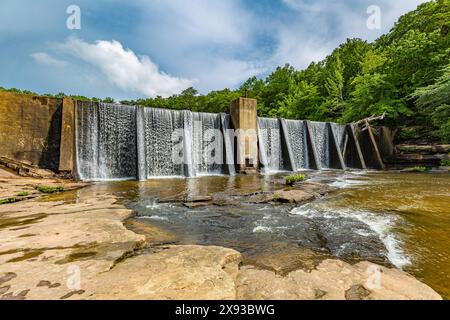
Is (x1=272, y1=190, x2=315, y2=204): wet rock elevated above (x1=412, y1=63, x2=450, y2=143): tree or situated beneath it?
situated beneath

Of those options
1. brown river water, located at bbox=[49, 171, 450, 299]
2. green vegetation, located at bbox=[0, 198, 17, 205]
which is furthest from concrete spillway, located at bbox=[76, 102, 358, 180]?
brown river water, located at bbox=[49, 171, 450, 299]

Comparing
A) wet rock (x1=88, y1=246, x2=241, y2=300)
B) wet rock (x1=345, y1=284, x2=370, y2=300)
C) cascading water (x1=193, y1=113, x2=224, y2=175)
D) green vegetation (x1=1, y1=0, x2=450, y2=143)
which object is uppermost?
green vegetation (x1=1, y1=0, x2=450, y2=143)

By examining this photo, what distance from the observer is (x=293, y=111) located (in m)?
32.0

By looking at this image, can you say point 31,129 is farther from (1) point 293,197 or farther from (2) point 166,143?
(1) point 293,197

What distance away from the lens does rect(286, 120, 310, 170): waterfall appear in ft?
58.5

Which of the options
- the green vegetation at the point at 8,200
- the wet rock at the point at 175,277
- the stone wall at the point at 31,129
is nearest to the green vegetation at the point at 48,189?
the green vegetation at the point at 8,200

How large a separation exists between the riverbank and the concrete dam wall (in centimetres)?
884

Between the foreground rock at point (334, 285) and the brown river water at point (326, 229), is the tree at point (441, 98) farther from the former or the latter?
the foreground rock at point (334, 285)

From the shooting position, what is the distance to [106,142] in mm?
11844

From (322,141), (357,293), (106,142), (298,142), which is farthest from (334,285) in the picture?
(322,141)

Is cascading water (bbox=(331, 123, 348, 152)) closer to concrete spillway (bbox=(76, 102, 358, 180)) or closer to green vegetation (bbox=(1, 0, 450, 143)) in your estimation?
green vegetation (bbox=(1, 0, 450, 143))

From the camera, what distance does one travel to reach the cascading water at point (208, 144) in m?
14.2

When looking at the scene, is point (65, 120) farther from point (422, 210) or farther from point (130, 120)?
point (422, 210)
